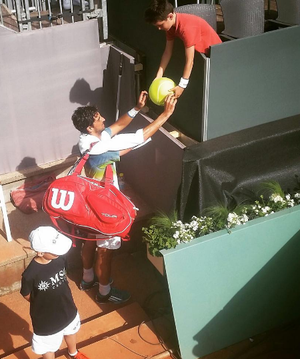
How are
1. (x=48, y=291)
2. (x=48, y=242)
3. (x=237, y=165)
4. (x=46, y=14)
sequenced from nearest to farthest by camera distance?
(x=48, y=242)
(x=48, y=291)
(x=237, y=165)
(x=46, y=14)

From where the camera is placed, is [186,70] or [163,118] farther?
[186,70]

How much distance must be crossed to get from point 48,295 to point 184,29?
240 centimetres

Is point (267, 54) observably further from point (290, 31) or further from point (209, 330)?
point (209, 330)

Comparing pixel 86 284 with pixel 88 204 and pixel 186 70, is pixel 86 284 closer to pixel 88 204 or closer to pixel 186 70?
pixel 88 204

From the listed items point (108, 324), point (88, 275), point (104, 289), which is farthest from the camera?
point (88, 275)

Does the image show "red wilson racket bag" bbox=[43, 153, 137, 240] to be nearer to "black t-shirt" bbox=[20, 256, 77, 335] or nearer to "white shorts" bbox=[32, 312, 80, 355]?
"black t-shirt" bbox=[20, 256, 77, 335]

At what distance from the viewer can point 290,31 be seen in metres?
4.86

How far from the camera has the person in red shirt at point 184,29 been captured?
4398 millimetres

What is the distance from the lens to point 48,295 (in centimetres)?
398

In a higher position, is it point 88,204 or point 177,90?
point 177,90

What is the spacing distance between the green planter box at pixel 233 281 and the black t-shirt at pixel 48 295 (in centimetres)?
80

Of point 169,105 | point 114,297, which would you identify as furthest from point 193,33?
point 114,297

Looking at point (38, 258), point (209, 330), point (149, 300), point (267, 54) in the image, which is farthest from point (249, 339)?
point (267, 54)

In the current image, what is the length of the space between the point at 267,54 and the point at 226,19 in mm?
938
